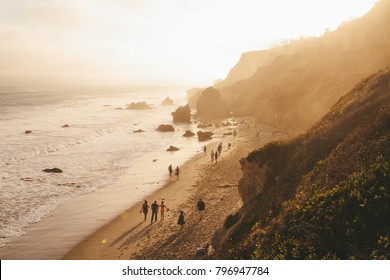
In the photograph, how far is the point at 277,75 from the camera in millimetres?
97250

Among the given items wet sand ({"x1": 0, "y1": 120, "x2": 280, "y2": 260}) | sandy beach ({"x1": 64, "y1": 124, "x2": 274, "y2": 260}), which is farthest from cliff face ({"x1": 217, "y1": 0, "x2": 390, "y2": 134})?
sandy beach ({"x1": 64, "y1": 124, "x2": 274, "y2": 260})

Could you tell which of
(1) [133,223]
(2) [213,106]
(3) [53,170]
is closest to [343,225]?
(1) [133,223]

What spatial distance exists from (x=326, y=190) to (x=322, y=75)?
56.4 m

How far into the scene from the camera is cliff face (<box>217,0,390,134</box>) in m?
48.4

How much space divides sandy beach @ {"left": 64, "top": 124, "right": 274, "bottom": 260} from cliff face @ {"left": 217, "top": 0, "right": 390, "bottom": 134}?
24.0 m

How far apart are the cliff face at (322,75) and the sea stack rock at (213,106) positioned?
15.0ft

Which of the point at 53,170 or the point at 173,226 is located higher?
the point at 53,170

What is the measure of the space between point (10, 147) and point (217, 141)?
37.0 metres

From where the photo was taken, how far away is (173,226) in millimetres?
21422

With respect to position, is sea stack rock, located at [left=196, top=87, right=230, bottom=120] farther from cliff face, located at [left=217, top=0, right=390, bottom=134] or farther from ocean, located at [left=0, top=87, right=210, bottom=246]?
ocean, located at [left=0, top=87, right=210, bottom=246]

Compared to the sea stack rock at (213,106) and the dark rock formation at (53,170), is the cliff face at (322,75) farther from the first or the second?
the dark rock formation at (53,170)

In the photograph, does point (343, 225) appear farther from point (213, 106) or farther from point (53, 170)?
point (213, 106)
